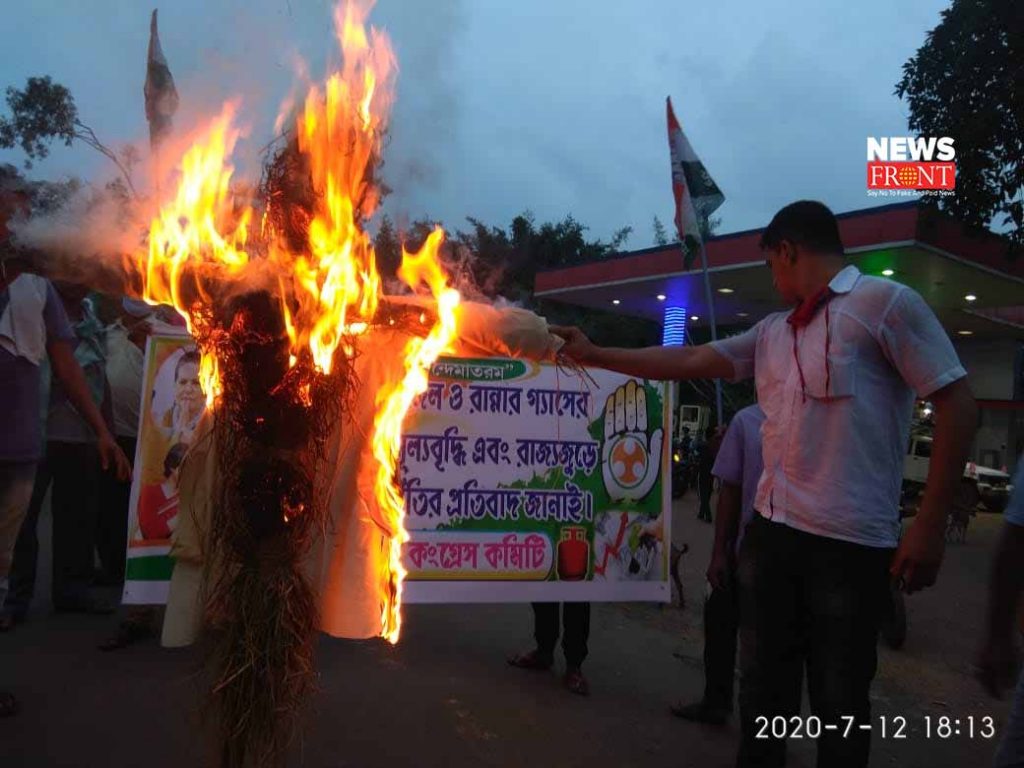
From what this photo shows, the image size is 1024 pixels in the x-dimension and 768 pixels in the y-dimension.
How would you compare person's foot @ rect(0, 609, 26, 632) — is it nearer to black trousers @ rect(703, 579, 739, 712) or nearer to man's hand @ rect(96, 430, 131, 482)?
man's hand @ rect(96, 430, 131, 482)

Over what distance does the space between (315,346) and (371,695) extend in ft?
8.17

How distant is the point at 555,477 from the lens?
14.7ft

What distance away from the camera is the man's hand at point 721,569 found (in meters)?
3.96

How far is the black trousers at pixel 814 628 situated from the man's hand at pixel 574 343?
830mm

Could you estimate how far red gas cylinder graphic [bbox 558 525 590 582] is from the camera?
14.5 ft

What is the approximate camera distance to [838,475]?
7.73ft

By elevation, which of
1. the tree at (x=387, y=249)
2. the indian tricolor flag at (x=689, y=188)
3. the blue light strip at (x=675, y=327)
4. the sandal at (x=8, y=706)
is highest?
the indian tricolor flag at (x=689, y=188)

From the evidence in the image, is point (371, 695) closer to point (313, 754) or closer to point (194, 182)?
point (313, 754)

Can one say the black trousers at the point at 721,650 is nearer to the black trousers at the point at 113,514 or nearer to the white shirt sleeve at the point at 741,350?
the white shirt sleeve at the point at 741,350

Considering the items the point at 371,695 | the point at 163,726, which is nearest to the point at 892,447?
the point at 371,695

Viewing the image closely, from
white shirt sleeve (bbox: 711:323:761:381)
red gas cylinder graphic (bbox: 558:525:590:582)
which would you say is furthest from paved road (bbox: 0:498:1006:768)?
white shirt sleeve (bbox: 711:323:761:381)

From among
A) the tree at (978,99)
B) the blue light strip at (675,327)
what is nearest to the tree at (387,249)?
the tree at (978,99)

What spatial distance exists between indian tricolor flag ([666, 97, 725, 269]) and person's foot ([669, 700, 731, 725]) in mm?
7597

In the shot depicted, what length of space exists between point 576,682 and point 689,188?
8.08m
